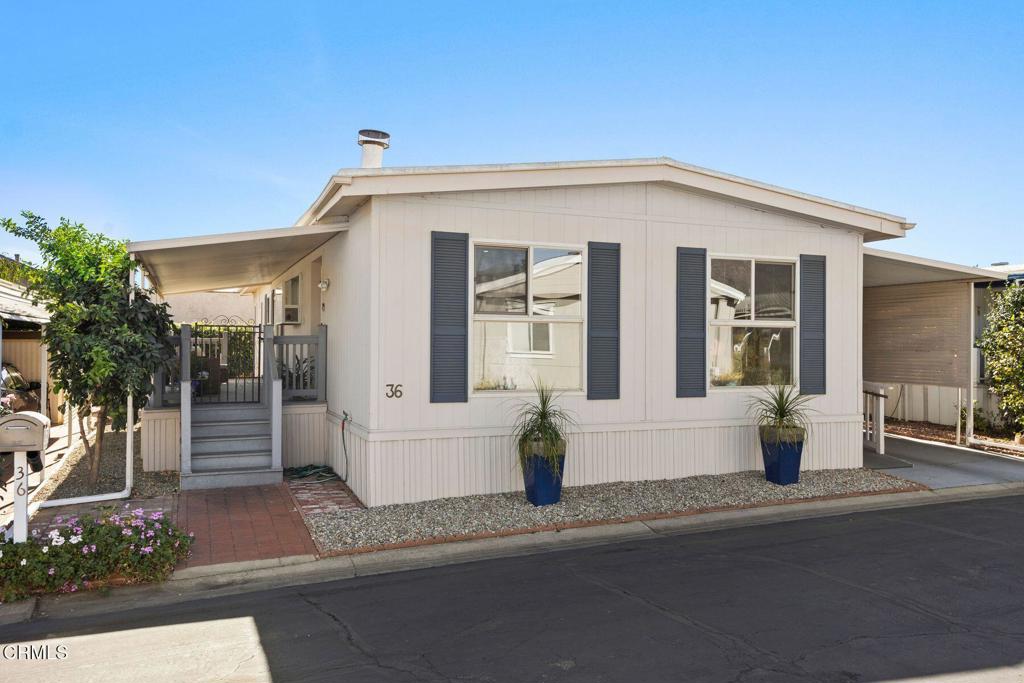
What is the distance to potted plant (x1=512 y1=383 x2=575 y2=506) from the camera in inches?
277

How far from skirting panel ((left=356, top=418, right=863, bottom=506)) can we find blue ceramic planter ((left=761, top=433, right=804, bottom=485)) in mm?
462

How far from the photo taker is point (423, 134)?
1266cm

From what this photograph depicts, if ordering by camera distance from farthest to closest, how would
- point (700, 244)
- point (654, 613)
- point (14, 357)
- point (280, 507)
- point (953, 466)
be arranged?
point (14, 357)
point (953, 466)
point (700, 244)
point (280, 507)
point (654, 613)

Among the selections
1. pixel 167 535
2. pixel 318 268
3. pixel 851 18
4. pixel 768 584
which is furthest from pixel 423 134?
pixel 768 584

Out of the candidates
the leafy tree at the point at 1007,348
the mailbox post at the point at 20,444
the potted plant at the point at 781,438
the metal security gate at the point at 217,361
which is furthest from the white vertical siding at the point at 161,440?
the leafy tree at the point at 1007,348

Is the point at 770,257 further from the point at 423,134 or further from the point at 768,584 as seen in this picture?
the point at 423,134

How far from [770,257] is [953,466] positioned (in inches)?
153

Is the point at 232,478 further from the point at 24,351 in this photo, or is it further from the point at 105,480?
the point at 24,351

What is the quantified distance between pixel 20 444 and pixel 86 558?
3.05 ft

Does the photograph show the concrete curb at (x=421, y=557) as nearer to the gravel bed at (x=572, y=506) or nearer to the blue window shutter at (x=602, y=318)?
the gravel bed at (x=572, y=506)

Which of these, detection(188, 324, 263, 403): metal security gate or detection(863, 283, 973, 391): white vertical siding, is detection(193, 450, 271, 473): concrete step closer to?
detection(188, 324, 263, 403): metal security gate

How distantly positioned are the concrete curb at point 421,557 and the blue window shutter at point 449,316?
169 cm

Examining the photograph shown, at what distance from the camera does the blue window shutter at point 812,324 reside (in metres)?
8.81

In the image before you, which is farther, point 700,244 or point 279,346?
point 279,346
